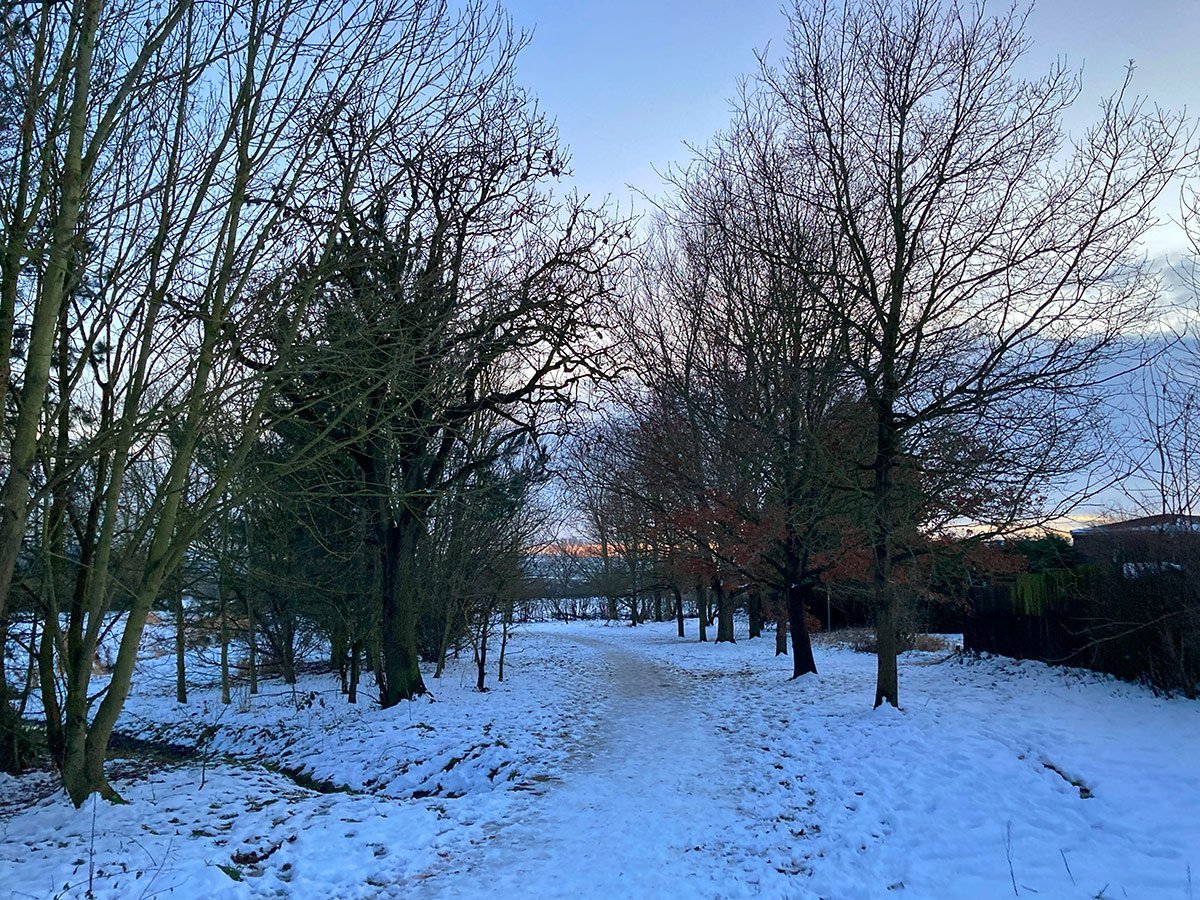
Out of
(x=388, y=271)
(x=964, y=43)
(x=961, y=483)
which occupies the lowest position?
(x=961, y=483)

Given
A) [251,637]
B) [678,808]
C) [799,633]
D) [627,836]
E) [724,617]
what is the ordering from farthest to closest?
1. [724,617]
2. [251,637]
3. [799,633]
4. [678,808]
5. [627,836]

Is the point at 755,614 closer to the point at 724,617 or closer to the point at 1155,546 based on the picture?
the point at 724,617

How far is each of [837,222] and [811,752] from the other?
7.46m

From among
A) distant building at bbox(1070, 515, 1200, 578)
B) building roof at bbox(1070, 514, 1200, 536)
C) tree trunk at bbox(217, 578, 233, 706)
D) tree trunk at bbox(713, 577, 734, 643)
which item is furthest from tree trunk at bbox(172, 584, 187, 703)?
tree trunk at bbox(713, 577, 734, 643)

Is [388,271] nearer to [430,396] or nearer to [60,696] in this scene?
[430,396]

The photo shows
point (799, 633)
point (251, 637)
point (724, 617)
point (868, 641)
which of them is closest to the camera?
point (799, 633)

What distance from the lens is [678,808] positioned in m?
7.20

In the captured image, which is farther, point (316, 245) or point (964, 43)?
point (964, 43)

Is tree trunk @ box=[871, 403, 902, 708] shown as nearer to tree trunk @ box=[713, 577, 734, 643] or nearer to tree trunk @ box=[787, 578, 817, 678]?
tree trunk @ box=[787, 578, 817, 678]

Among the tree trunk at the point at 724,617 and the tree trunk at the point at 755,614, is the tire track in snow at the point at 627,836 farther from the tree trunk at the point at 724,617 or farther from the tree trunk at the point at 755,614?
the tree trunk at the point at 755,614

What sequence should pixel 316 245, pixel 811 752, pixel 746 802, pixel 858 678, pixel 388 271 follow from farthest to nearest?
pixel 858 678 < pixel 388 271 < pixel 811 752 < pixel 746 802 < pixel 316 245

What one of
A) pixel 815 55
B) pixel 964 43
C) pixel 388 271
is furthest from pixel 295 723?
pixel 964 43

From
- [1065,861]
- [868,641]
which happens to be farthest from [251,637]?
[868,641]

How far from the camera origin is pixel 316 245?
6.92 m
